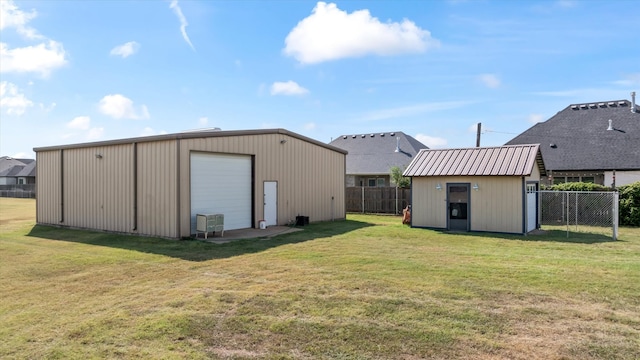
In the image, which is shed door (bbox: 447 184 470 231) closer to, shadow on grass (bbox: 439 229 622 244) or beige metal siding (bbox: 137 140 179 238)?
shadow on grass (bbox: 439 229 622 244)

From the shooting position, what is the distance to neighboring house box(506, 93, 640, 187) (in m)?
22.1

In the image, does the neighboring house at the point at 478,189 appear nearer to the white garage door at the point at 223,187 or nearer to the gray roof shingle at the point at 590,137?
the white garage door at the point at 223,187

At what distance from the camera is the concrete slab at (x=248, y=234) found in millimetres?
12430

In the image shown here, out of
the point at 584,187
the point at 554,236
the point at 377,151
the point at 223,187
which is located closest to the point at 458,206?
the point at 554,236

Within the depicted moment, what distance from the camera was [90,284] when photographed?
7.32 m

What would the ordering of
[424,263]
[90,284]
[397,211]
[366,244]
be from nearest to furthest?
[90,284] → [424,263] → [366,244] → [397,211]

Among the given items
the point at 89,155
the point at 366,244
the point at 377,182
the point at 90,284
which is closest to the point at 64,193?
the point at 89,155

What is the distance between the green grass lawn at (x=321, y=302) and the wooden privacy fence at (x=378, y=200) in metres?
11.2

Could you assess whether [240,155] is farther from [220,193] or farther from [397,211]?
[397,211]

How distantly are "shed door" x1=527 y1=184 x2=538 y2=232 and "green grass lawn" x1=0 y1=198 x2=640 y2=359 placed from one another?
3631 mm

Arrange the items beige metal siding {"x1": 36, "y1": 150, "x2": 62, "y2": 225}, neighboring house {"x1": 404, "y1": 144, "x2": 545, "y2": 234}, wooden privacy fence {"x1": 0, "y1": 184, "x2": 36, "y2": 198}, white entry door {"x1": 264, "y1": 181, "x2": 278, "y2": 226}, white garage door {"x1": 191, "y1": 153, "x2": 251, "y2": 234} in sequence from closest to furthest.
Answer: white garage door {"x1": 191, "y1": 153, "x2": 251, "y2": 234}
neighboring house {"x1": 404, "y1": 144, "x2": 545, "y2": 234}
white entry door {"x1": 264, "y1": 181, "x2": 278, "y2": 226}
beige metal siding {"x1": 36, "y1": 150, "x2": 62, "y2": 225}
wooden privacy fence {"x1": 0, "y1": 184, "x2": 36, "y2": 198}

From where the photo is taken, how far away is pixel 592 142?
78.5 feet

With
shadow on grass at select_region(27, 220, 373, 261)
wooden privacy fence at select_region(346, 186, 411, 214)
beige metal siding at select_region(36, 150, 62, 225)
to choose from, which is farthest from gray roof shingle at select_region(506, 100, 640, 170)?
beige metal siding at select_region(36, 150, 62, 225)

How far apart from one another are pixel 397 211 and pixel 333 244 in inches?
442
